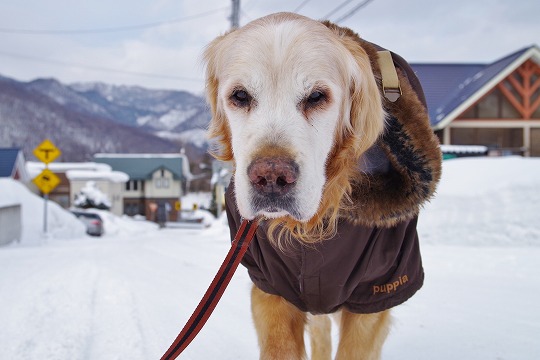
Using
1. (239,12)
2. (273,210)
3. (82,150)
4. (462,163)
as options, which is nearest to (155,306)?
(273,210)

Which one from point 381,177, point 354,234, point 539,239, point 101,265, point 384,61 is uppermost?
point 384,61

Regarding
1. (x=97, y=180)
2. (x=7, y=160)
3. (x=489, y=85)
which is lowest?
(x=97, y=180)

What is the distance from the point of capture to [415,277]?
103 inches

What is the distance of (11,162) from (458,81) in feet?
112

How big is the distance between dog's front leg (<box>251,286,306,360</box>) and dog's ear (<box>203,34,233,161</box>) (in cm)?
75

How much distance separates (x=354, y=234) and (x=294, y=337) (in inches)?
23.1

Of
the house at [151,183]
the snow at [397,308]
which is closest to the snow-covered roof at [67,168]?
the house at [151,183]

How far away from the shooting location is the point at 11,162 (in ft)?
129

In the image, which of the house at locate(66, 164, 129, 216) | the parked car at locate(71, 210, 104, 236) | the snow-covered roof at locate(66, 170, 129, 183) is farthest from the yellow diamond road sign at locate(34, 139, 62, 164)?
the snow-covered roof at locate(66, 170, 129, 183)

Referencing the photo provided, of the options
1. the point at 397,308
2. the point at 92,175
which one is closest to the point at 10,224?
the point at 397,308

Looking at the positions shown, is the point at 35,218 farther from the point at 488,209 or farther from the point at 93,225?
the point at 488,209

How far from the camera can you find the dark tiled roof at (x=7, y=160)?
126ft

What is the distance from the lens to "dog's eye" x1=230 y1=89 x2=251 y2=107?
2.03 m

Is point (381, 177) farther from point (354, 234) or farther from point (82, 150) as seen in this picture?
point (82, 150)
